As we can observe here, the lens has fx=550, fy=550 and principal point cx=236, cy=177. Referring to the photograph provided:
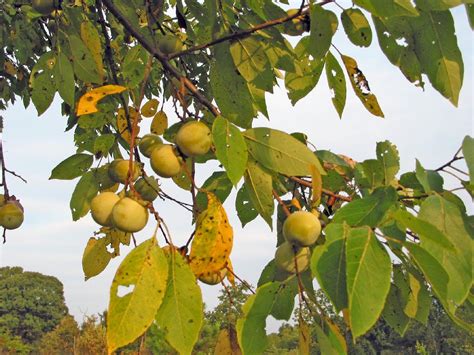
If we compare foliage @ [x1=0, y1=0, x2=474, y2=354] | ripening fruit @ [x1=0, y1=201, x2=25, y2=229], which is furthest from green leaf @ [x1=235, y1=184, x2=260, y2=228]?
ripening fruit @ [x1=0, y1=201, x2=25, y2=229]

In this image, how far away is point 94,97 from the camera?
55.2 inches

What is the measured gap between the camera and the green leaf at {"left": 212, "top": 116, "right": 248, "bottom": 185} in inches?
49.9

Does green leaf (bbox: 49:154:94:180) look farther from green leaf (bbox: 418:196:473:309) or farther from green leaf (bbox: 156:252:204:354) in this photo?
green leaf (bbox: 418:196:473:309)

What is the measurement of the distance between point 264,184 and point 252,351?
15.9 inches

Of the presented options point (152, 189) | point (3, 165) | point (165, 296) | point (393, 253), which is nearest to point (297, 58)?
point (152, 189)

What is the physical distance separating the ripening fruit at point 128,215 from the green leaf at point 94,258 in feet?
1.88

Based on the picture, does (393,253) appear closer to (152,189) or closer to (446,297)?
(446,297)

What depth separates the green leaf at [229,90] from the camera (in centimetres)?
155

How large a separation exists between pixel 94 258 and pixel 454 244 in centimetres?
116

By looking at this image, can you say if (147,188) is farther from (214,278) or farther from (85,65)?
(85,65)

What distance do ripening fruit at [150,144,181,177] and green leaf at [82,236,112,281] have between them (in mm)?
558

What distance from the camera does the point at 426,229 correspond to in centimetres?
102

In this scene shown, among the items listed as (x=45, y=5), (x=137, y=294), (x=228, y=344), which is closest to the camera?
(x=137, y=294)

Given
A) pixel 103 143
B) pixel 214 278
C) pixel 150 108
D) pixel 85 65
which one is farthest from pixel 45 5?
pixel 214 278
